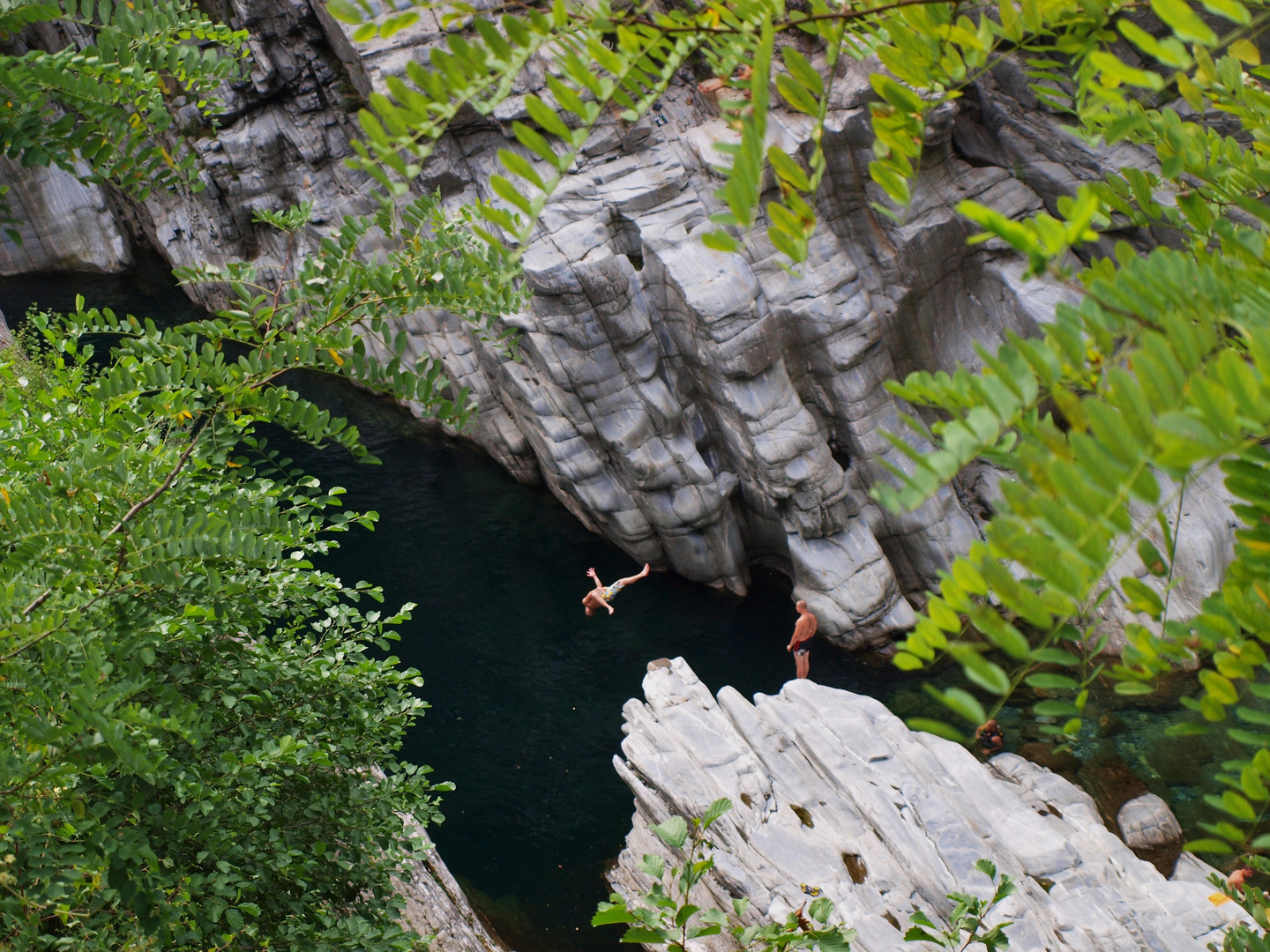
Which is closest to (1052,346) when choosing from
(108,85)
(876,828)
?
(108,85)

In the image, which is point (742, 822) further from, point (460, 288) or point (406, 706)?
point (460, 288)

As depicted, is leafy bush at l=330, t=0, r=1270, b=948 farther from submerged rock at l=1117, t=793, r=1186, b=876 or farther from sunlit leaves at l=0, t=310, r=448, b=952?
submerged rock at l=1117, t=793, r=1186, b=876

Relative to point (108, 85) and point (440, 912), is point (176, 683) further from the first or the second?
point (440, 912)

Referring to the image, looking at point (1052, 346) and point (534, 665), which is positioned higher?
point (1052, 346)

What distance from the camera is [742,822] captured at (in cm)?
631

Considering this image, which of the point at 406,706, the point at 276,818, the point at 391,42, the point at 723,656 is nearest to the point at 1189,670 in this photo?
the point at 723,656

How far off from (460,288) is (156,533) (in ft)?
3.85

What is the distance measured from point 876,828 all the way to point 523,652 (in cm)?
599

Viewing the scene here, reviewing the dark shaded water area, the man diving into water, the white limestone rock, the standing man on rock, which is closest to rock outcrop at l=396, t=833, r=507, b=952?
the dark shaded water area

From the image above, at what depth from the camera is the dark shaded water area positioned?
8.31m

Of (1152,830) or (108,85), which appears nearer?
(108,85)

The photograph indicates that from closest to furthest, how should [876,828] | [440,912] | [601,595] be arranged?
[440,912] → [876,828] → [601,595]

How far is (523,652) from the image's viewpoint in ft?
36.1

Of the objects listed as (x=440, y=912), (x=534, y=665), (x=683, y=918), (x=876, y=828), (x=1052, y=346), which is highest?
(x=1052, y=346)
